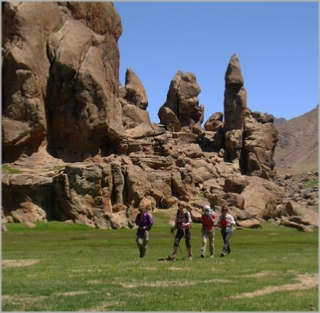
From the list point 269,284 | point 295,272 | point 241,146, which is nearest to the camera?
point 269,284

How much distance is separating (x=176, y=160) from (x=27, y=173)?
92.5 ft

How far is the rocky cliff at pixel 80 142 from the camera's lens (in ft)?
198

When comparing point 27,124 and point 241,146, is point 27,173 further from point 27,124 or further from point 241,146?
point 241,146

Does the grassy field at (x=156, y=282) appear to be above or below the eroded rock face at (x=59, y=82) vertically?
below

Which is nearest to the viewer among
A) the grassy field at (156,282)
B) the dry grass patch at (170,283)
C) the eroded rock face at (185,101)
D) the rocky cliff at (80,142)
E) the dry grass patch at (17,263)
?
the grassy field at (156,282)

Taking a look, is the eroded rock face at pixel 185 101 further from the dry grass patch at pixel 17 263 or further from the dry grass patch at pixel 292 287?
the dry grass patch at pixel 292 287

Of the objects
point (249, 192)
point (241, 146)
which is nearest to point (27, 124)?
point (249, 192)

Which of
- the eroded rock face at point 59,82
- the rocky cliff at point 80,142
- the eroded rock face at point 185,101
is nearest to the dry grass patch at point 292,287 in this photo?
the rocky cliff at point 80,142

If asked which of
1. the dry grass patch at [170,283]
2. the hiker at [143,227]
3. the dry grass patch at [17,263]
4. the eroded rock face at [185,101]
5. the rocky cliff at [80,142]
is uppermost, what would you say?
the eroded rock face at [185,101]

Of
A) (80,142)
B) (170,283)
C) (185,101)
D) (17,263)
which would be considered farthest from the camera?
(185,101)

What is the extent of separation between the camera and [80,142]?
7181 centimetres

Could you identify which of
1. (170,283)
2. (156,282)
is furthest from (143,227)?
(170,283)

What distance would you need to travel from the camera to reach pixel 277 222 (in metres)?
68.9

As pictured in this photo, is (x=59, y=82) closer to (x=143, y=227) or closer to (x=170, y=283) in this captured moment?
(x=143, y=227)
